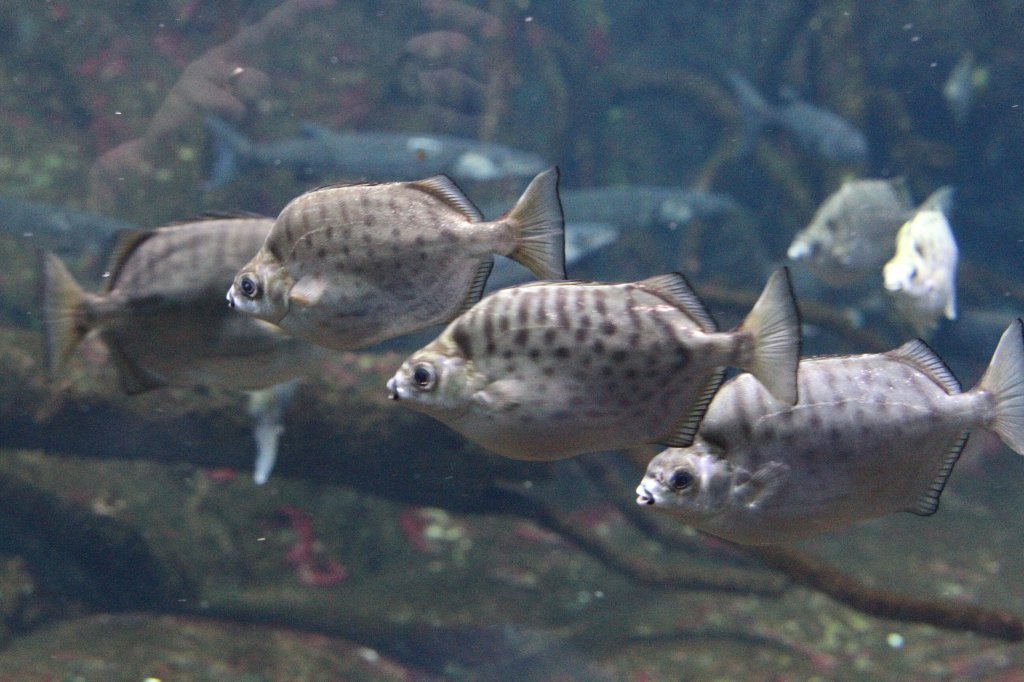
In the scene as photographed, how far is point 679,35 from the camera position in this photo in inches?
939

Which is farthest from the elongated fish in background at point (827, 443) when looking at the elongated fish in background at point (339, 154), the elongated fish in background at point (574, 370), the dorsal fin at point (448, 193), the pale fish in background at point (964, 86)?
the pale fish in background at point (964, 86)

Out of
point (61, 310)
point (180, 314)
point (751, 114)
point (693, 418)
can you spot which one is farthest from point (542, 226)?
point (751, 114)

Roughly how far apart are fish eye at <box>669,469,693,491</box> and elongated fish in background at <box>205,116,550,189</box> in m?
7.72

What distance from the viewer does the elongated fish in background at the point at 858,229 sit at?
189 inches

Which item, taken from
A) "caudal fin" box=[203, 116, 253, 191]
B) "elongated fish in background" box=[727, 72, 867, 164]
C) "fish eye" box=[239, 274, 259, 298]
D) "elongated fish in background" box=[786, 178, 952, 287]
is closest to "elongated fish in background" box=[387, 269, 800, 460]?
"fish eye" box=[239, 274, 259, 298]

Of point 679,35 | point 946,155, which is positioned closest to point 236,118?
point 946,155

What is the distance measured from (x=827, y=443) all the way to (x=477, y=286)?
902 mm

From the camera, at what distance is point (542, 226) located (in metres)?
1.67

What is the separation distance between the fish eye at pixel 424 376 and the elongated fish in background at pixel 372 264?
0.69 feet

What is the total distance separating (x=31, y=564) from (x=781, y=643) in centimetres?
559

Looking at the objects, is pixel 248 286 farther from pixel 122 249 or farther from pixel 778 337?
pixel 778 337

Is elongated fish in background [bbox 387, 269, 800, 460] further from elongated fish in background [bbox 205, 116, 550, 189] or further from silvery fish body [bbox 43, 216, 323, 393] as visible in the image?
elongated fish in background [bbox 205, 116, 550, 189]

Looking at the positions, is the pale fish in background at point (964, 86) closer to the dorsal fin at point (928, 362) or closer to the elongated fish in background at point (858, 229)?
the elongated fish in background at point (858, 229)

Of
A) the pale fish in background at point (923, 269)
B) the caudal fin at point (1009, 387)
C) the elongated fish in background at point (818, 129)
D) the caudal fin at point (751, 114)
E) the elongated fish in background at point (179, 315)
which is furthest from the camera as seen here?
the caudal fin at point (751, 114)
